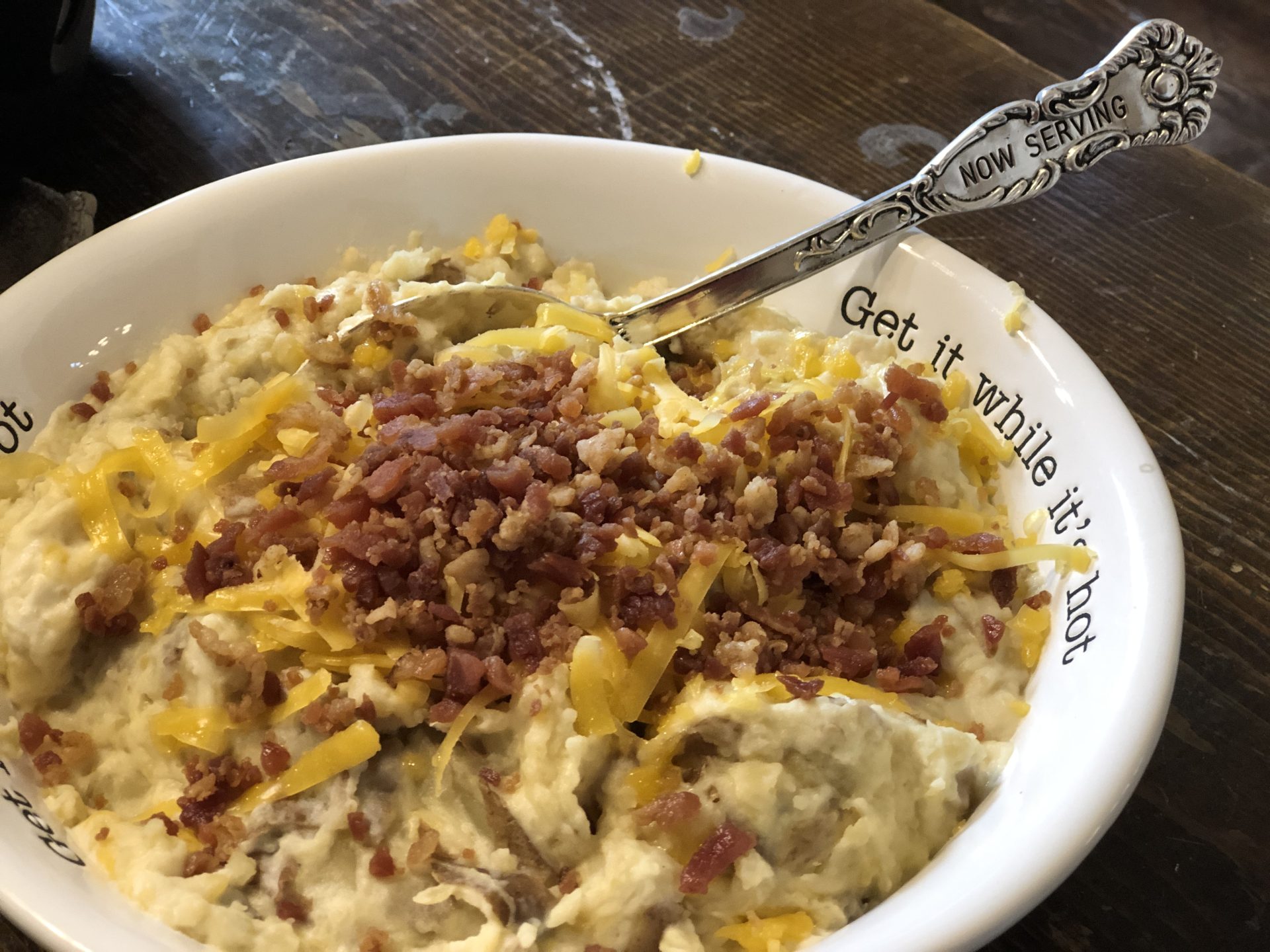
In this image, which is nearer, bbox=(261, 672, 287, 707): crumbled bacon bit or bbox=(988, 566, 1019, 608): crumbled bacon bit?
bbox=(261, 672, 287, 707): crumbled bacon bit

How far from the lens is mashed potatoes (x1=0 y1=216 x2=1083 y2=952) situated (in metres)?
1.44

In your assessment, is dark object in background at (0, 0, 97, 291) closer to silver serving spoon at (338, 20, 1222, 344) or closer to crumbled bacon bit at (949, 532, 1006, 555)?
silver serving spoon at (338, 20, 1222, 344)

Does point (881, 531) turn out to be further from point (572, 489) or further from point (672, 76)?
point (672, 76)

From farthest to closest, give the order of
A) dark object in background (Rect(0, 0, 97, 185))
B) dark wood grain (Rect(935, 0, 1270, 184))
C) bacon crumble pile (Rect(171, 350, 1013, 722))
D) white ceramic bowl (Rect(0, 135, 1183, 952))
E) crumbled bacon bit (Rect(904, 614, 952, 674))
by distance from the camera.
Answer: dark wood grain (Rect(935, 0, 1270, 184)), dark object in background (Rect(0, 0, 97, 185)), crumbled bacon bit (Rect(904, 614, 952, 674)), bacon crumble pile (Rect(171, 350, 1013, 722)), white ceramic bowl (Rect(0, 135, 1183, 952))

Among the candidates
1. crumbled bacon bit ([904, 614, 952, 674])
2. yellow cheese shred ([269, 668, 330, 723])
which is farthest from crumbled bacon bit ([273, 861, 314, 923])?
crumbled bacon bit ([904, 614, 952, 674])

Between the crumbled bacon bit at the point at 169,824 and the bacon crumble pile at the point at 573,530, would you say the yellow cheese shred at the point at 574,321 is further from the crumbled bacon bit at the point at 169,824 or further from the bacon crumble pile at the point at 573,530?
the crumbled bacon bit at the point at 169,824

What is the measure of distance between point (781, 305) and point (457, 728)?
A: 1273 mm

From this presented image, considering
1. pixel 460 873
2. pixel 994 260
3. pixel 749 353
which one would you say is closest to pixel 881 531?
pixel 749 353

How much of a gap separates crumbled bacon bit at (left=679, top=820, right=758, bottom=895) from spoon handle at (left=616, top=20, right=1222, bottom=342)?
1.21 m

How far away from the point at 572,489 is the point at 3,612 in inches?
37.8

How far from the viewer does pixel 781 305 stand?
7.48 feet

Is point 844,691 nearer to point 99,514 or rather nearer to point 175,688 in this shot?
point 175,688

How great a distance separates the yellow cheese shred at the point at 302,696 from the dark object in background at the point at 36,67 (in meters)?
1.98

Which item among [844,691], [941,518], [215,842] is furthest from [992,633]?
[215,842]
